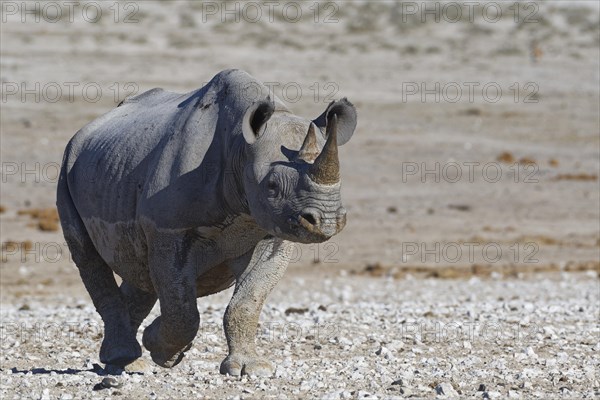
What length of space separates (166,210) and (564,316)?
19.7ft

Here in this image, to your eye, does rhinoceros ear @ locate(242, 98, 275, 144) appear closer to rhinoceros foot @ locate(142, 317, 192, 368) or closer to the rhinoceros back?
the rhinoceros back

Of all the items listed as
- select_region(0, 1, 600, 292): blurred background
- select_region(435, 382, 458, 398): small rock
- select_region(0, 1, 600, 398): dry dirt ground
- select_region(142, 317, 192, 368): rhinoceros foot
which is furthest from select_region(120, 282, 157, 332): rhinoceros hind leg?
select_region(0, 1, 600, 292): blurred background

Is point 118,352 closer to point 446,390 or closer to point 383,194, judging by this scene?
point 446,390

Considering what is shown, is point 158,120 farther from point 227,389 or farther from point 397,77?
point 397,77

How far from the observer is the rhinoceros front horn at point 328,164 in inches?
341

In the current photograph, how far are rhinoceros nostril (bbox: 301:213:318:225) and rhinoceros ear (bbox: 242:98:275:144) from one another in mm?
814

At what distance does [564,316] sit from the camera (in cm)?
1455

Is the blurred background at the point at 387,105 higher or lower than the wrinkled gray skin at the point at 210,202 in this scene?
lower

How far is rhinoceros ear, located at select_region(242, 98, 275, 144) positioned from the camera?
9438 millimetres

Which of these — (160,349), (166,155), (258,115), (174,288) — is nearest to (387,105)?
(160,349)

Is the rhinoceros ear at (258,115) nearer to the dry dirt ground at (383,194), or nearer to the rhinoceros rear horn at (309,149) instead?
the rhinoceros rear horn at (309,149)

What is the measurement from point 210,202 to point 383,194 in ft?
63.2

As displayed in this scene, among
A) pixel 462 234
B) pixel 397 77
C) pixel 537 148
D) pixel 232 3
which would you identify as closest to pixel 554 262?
pixel 462 234

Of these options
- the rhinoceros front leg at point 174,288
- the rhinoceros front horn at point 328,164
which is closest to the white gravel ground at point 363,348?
the rhinoceros front leg at point 174,288
